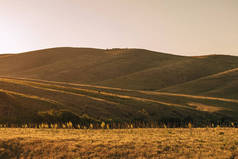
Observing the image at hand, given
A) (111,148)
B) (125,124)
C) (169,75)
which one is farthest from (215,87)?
(111,148)

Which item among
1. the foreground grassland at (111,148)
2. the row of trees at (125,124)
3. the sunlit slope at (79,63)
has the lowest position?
the foreground grassland at (111,148)

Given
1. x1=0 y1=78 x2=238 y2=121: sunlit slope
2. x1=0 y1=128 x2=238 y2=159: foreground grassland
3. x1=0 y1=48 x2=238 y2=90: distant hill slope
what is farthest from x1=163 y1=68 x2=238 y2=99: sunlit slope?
x1=0 y1=128 x2=238 y2=159: foreground grassland

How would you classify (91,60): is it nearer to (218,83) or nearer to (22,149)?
(218,83)

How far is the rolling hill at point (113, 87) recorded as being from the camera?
3553 cm

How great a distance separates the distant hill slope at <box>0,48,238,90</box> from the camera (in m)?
94.6

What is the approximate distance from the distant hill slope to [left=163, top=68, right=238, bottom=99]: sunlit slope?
333 inches

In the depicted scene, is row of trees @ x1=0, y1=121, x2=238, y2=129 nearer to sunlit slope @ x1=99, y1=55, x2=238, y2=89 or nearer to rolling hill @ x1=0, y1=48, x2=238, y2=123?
rolling hill @ x1=0, y1=48, x2=238, y2=123

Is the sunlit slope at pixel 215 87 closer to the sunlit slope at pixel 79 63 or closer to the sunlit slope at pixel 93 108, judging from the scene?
the sunlit slope at pixel 93 108

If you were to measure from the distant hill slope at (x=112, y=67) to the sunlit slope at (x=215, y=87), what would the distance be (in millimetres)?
8455

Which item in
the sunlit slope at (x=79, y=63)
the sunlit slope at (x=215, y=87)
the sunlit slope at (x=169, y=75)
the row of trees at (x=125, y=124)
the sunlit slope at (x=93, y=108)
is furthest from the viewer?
the sunlit slope at (x=79, y=63)

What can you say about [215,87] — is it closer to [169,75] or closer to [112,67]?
[169,75]

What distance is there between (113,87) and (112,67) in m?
34.6

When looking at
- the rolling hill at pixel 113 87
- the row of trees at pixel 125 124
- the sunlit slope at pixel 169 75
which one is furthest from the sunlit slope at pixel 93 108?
the sunlit slope at pixel 169 75

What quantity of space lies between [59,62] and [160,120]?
98056mm
